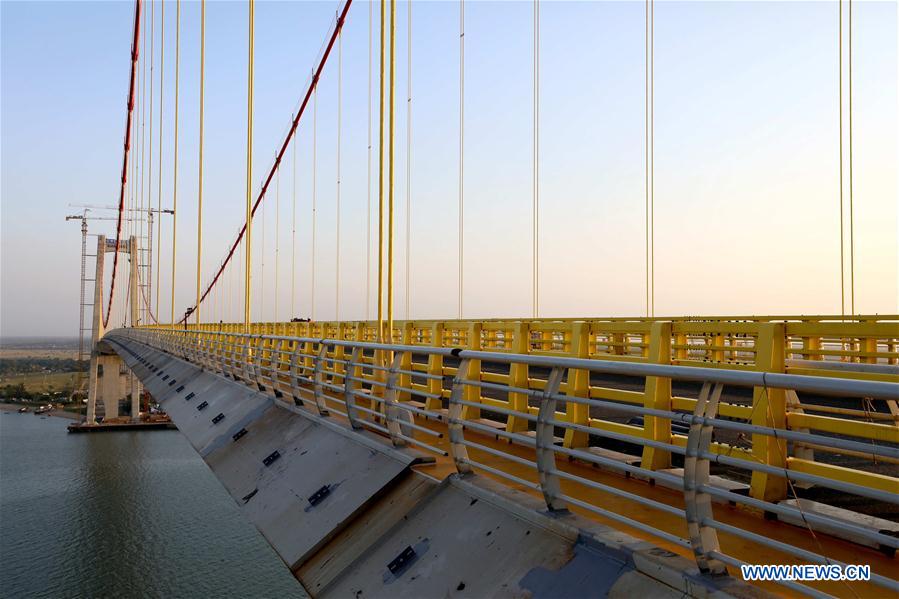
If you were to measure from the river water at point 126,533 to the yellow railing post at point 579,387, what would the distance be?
15200 millimetres

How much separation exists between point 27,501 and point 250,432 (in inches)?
1100

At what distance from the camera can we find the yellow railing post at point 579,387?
682cm

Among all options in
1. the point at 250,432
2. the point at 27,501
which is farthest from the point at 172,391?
the point at 27,501

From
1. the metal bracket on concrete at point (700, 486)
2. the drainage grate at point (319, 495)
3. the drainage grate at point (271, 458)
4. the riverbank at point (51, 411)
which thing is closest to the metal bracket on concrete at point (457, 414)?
the drainage grate at point (319, 495)

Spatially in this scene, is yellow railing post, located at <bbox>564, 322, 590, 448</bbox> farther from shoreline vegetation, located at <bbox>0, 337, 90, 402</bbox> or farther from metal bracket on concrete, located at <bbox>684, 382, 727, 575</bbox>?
shoreline vegetation, located at <bbox>0, 337, 90, 402</bbox>

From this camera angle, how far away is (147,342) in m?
36.5

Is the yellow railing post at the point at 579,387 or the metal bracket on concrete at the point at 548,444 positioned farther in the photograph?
the yellow railing post at the point at 579,387

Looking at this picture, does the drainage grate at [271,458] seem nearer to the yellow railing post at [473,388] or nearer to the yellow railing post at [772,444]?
the yellow railing post at [473,388]

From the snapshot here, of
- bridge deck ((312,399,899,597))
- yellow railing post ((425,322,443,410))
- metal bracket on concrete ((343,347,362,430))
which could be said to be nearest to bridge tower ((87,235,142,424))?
yellow railing post ((425,322,443,410))

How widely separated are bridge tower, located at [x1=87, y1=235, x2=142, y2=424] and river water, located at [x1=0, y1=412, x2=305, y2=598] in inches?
483

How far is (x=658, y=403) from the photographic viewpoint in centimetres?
575

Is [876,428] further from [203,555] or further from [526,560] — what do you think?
[203,555]

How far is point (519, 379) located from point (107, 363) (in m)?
60.4

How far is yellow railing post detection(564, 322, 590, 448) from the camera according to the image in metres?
6.82
